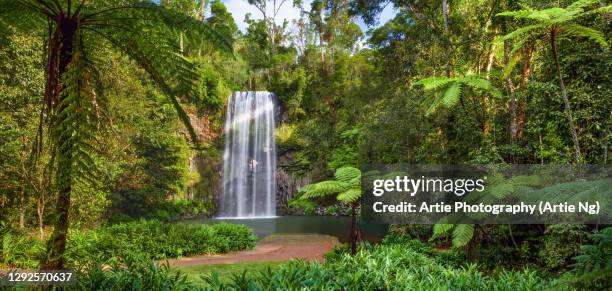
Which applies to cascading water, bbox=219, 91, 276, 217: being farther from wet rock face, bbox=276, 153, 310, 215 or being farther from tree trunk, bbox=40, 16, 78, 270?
tree trunk, bbox=40, 16, 78, 270

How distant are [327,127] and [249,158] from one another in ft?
16.7

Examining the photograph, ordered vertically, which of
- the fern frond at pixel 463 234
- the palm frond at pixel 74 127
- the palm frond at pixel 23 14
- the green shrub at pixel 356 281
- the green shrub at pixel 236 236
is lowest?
the green shrub at pixel 236 236

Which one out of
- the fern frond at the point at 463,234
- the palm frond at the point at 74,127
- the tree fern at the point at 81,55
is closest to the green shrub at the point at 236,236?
the fern frond at the point at 463,234

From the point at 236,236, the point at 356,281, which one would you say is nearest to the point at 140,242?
the point at 236,236

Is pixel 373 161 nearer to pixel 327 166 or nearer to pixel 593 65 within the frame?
pixel 327 166

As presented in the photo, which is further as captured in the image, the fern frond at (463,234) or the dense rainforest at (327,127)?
the fern frond at (463,234)

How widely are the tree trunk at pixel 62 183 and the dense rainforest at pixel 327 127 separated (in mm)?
10

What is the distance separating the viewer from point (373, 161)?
49.8 ft

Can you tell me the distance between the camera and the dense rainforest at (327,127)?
106 inches

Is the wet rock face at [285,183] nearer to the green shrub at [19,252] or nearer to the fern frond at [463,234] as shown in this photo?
the green shrub at [19,252]

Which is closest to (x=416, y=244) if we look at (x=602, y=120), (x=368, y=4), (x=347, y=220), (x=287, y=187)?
(x=602, y=120)

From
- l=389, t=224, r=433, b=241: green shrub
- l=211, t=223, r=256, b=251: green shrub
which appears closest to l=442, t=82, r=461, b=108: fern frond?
l=389, t=224, r=433, b=241: green shrub

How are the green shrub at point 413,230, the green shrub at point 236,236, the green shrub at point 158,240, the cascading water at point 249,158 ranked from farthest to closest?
the cascading water at point 249,158 < the green shrub at point 236,236 < the green shrub at point 413,230 < the green shrub at point 158,240

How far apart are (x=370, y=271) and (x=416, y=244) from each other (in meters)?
4.85
